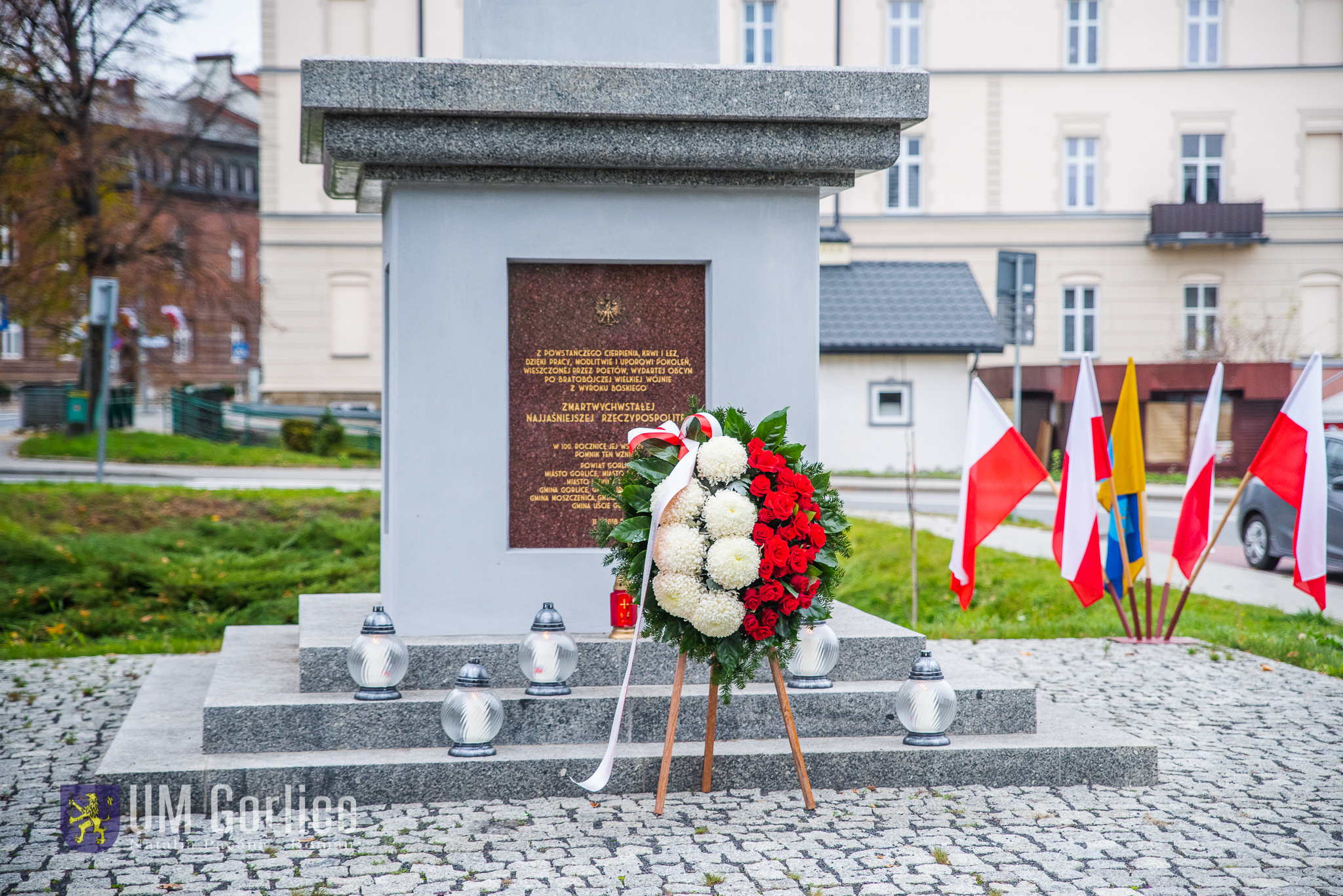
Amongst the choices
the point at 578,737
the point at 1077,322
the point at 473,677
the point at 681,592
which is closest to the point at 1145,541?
the point at 578,737

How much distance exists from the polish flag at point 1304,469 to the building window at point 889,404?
18428mm

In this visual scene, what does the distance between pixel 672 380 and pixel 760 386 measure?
43 cm

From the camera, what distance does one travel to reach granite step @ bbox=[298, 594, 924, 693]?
5.38 m

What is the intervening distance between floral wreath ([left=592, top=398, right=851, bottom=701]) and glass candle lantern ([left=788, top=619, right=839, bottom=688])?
658 mm

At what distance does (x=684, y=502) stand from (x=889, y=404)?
22.2 m

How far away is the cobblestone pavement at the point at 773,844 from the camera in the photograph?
402 cm

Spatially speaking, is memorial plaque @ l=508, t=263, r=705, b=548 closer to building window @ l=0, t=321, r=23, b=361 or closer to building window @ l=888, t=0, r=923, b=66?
building window @ l=888, t=0, r=923, b=66

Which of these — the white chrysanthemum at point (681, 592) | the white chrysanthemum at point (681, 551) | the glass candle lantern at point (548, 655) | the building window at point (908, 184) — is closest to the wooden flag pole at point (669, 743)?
the white chrysanthemum at point (681, 592)

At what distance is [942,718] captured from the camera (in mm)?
5129

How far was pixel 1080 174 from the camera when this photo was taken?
32812 millimetres

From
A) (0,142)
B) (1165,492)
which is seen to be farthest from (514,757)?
(0,142)

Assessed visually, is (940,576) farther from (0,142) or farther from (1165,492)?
(0,142)

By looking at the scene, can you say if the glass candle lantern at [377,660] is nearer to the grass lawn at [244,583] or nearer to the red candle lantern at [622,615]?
the red candle lantern at [622,615]

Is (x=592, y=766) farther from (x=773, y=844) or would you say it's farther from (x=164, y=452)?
(x=164, y=452)
